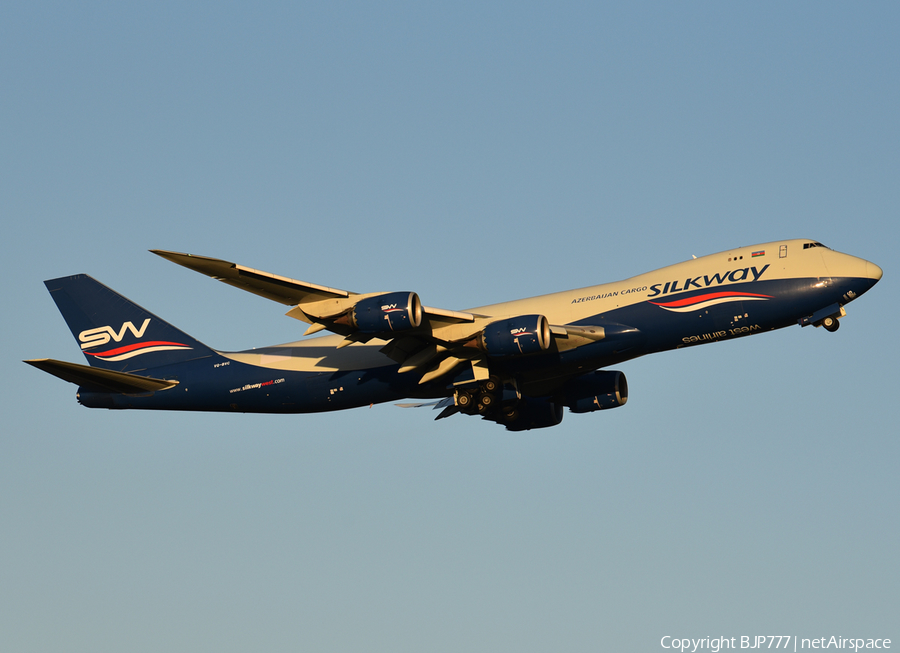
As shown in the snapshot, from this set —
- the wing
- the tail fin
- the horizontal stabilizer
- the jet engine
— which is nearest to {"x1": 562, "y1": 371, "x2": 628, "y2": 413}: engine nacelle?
the wing

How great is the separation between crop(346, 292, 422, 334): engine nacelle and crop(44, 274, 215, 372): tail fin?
35.0 ft

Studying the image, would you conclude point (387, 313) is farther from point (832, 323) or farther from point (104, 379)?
point (832, 323)

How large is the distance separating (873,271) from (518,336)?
11.9 meters

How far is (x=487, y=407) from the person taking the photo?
38.3 metres

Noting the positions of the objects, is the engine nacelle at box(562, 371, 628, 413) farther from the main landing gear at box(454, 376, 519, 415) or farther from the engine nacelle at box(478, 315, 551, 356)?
the engine nacelle at box(478, 315, 551, 356)

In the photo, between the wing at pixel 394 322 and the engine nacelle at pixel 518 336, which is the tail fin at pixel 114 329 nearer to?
the wing at pixel 394 322

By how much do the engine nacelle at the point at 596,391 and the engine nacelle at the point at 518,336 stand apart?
7132mm

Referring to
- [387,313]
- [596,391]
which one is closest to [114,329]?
[387,313]

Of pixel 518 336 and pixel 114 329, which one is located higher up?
pixel 114 329

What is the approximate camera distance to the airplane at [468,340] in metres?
34.9

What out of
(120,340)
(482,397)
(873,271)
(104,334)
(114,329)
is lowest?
(482,397)

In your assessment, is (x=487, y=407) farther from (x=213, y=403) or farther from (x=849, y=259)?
(x=849, y=259)

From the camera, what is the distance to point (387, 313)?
3384cm

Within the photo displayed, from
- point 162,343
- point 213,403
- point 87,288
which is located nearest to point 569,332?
point 213,403
